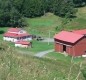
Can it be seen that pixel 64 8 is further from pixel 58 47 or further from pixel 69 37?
pixel 58 47

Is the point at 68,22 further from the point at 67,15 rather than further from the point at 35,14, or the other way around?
the point at 35,14

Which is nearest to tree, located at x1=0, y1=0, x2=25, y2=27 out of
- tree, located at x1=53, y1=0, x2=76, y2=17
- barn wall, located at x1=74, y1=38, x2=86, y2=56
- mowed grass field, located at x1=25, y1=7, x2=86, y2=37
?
mowed grass field, located at x1=25, y1=7, x2=86, y2=37

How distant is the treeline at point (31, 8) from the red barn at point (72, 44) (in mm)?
15662

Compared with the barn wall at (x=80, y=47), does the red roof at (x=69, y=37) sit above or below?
above

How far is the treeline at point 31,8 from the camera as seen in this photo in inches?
2132

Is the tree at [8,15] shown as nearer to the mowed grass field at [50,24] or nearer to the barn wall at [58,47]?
the mowed grass field at [50,24]

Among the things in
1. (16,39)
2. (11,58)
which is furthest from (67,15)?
(11,58)

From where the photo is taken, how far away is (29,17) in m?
59.1

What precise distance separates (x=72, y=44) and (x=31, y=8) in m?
23.0

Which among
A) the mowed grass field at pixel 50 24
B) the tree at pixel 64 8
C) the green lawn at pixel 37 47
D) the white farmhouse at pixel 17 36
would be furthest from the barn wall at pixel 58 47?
the tree at pixel 64 8

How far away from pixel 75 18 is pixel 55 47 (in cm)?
2093

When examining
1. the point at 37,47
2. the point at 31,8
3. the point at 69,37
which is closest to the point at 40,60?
the point at 37,47

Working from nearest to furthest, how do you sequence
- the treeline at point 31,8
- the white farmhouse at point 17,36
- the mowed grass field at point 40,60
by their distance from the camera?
the mowed grass field at point 40,60, the white farmhouse at point 17,36, the treeline at point 31,8

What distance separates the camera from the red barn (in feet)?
124
